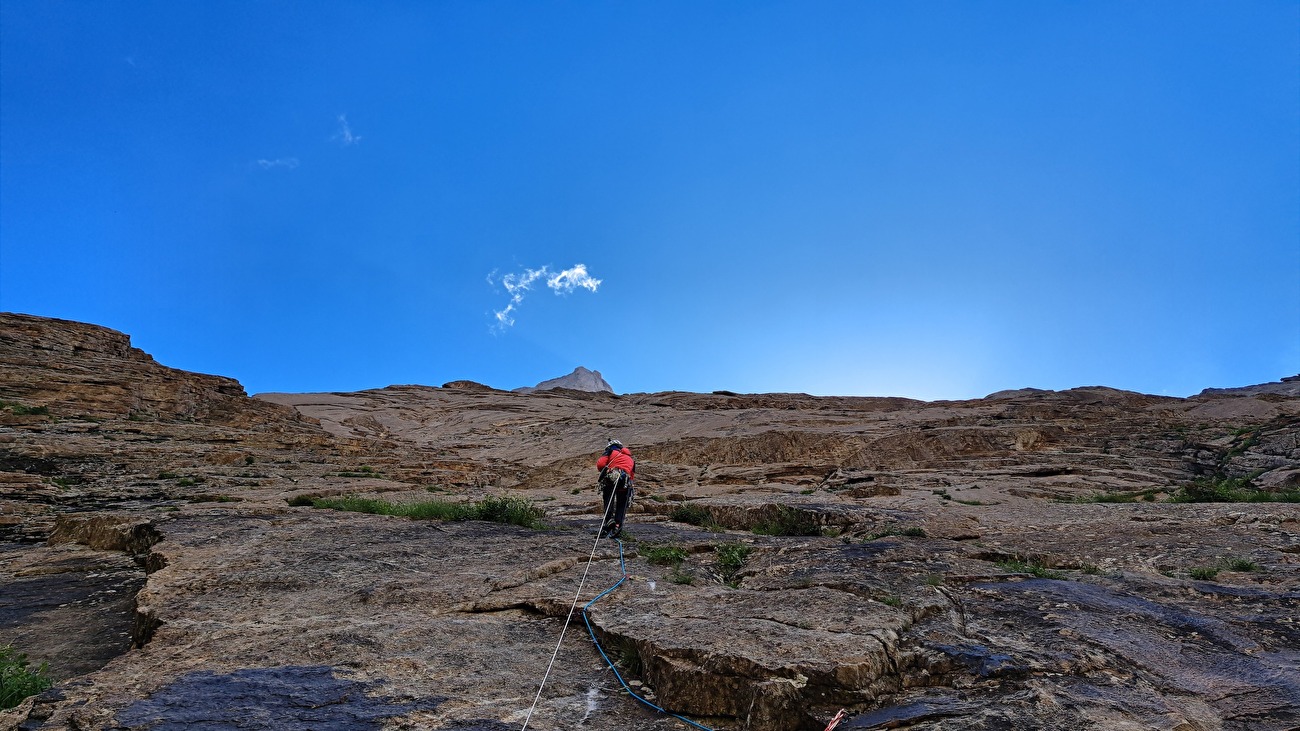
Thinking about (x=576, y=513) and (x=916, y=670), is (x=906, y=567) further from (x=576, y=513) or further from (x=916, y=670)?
(x=576, y=513)

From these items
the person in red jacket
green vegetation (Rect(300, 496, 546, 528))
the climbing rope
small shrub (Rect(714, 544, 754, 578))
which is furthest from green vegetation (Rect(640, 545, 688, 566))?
green vegetation (Rect(300, 496, 546, 528))

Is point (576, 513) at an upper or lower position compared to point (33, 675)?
upper

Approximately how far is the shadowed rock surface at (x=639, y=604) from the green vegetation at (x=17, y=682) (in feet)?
0.92

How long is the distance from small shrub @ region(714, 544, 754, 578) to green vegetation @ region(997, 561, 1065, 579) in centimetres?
314

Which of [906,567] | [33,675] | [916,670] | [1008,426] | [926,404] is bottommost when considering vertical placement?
[33,675]

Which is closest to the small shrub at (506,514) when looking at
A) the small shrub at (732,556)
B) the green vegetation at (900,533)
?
the small shrub at (732,556)

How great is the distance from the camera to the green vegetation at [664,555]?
8.64 meters

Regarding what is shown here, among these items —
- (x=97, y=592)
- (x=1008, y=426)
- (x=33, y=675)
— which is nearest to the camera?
(x=33, y=675)

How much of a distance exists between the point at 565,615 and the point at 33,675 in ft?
13.3


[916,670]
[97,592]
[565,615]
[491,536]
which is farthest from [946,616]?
[97,592]

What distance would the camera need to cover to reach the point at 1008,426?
2833 cm

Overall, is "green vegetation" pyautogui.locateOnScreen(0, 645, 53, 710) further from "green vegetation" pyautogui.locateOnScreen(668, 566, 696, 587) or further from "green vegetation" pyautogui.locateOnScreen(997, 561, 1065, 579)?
"green vegetation" pyautogui.locateOnScreen(997, 561, 1065, 579)

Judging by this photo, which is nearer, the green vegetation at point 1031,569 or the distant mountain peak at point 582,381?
the green vegetation at point 1031,569

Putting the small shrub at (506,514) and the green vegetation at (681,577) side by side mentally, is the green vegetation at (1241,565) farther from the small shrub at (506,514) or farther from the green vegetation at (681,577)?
the small shrub at (506,514)
